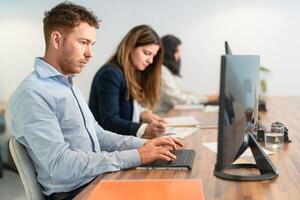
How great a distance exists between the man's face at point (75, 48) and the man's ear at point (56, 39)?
0.04 ft

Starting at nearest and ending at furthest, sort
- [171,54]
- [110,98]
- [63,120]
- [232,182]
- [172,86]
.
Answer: [232,182]
[63,120]
[110,98]
[172,86]
[171,54]

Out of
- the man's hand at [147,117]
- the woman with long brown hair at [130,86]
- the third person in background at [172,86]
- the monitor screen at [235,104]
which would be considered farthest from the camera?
the third person in background at [172,86]

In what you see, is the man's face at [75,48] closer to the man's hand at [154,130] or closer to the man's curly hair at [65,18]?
the man's curly hair at [65,18]

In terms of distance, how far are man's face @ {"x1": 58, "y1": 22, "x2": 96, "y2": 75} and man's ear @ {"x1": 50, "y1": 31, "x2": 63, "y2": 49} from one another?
0.01 metres

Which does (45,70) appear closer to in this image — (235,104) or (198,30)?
(235,104)

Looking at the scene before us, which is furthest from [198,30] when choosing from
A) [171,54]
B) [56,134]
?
[56,134]

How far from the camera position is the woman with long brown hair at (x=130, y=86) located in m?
2.24

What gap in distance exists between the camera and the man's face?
161 cm

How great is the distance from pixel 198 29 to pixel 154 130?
8.24 feet

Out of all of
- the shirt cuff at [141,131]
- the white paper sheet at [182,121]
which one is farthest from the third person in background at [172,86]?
the shirt cuff at [141,131]

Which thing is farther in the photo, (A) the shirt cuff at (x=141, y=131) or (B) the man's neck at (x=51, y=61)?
(A) the shirt cuff at (x=141, y=131)

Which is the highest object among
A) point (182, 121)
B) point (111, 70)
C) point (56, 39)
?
point (56, 39)

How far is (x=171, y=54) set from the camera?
154 inches

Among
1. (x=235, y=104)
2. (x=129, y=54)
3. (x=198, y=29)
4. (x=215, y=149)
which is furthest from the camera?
(x=198, y=29)
